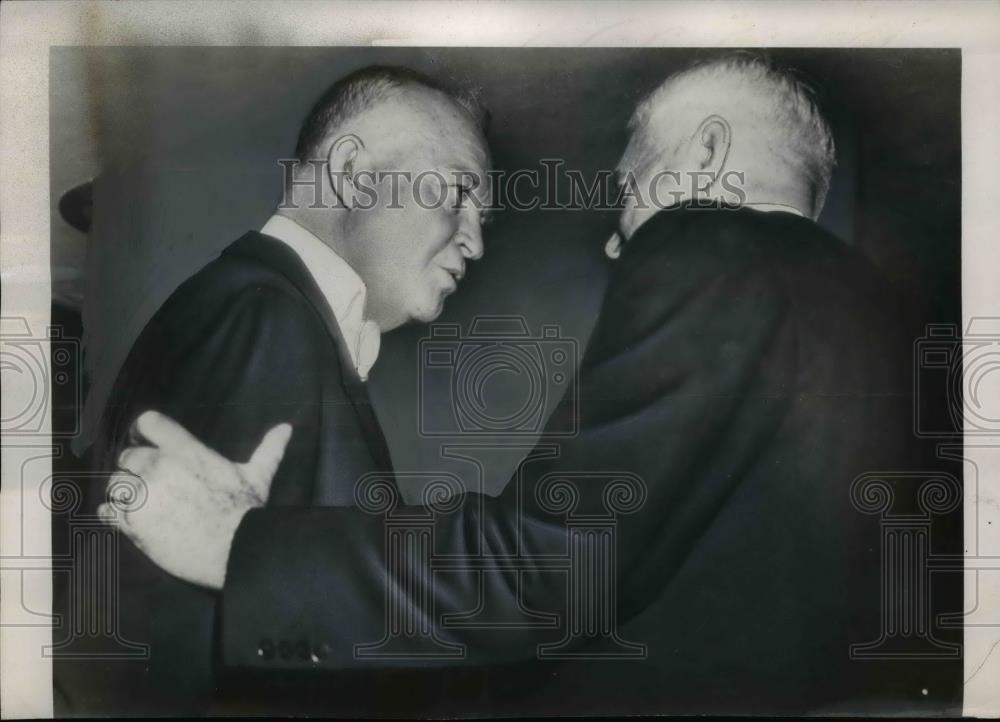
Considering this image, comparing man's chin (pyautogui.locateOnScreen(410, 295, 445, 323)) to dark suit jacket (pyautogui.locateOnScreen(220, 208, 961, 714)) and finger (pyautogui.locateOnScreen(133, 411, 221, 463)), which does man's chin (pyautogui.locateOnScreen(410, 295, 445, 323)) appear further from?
finger (pyautogui.locateOnScreen(133, 411, 221, 463))

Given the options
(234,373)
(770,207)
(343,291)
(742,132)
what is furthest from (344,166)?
(770,207)

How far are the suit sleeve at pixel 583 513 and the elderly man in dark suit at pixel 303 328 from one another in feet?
0.62

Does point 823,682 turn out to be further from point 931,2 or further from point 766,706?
point 931,2

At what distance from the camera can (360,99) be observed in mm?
3316

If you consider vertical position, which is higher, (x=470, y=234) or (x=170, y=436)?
(x=470, y=234)

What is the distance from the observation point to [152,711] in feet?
10.9

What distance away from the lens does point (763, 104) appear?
333 cm

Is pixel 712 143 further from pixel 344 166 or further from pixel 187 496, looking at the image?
pixel 187 496

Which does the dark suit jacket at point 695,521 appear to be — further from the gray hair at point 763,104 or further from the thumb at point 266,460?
the gray hair at point 763,104

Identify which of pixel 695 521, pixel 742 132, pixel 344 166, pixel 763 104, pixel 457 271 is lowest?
pixel 695 521

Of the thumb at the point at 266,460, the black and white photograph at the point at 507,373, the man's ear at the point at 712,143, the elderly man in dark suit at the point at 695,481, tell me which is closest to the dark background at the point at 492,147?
the black and white photograph at the point at 507,373

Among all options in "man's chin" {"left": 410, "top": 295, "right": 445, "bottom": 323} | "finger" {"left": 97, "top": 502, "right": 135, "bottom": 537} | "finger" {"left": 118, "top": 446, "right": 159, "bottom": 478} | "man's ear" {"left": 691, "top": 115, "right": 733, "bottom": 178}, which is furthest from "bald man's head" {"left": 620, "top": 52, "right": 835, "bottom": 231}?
"finger" {"left": 97, "top": 502, "right": 135, "bottom": 537}

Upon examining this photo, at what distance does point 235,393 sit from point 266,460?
0.85 ft

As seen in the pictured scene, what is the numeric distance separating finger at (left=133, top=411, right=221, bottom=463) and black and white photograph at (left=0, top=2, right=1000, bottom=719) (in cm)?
1
